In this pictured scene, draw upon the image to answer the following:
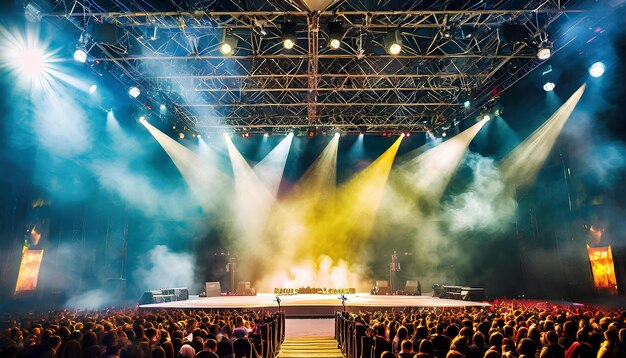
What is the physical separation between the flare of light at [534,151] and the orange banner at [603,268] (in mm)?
4417

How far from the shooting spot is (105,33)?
11.3 metres

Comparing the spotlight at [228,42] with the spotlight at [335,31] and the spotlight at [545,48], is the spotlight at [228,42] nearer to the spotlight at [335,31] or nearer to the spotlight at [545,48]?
the spotlight at [335,31]

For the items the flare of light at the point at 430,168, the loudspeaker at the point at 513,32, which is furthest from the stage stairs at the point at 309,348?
the flare of light at the point at 430,168

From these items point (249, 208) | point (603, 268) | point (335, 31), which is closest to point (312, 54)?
point (335, 31)

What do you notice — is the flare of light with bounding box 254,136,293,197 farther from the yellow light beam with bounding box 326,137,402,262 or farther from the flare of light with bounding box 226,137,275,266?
the yellow light beam with bounding box 326,137,402,262

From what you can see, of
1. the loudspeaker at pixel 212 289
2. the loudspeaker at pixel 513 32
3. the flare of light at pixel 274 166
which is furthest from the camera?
the flare of light at pixel 274 166

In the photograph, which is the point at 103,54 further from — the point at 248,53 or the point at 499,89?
the point at 499,89

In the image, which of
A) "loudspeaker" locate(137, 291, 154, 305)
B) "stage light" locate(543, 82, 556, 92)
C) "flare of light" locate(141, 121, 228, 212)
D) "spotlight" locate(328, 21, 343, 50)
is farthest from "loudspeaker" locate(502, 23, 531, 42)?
"flare of light" locate(141, 121, 228, 212)

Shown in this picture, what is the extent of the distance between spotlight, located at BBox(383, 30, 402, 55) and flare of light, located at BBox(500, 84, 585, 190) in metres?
7.65

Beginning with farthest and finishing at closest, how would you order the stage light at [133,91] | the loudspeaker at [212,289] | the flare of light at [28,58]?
the loudspeaker at [212,289]
the stage light at [133,91]
the flare of light at [28,58]

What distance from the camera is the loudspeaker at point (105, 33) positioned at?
11273mm

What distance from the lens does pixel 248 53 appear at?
582 inches

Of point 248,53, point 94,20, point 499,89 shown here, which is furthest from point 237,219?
point 499,89

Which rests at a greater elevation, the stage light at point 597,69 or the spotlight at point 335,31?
the spotlight at point 335,31
